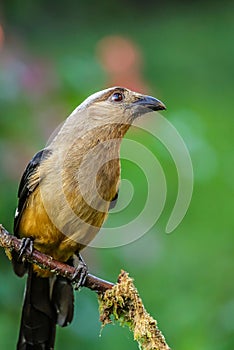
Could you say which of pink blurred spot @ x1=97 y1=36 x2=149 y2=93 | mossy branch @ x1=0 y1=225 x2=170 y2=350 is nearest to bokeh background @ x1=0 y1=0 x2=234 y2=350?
pink blurred spot @ x1=97 y1=36 x2=149 y2=93

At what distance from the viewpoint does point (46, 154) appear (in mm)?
3023

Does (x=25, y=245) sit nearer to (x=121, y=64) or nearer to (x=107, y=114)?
(x=107, y=114)

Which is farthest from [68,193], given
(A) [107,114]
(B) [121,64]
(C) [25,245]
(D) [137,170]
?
(D) [137,170]

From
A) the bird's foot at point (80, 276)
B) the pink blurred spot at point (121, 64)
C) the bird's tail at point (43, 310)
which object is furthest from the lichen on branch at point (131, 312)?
the pink blurred spot at point (121, 64)

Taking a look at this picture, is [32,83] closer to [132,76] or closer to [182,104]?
A: [132,76]

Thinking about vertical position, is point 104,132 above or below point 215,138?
below

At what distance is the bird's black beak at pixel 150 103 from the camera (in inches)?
120

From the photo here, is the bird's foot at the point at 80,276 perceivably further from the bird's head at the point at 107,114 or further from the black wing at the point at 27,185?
the bird's head at the point at 107,114

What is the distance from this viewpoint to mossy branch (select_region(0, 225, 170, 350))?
7.42 ft

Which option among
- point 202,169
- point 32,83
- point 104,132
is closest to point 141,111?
point 104,132

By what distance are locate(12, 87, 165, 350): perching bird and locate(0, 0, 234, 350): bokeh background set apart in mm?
289

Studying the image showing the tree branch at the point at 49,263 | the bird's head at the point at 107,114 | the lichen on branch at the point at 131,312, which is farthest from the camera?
the bird's head at the point at 107,114

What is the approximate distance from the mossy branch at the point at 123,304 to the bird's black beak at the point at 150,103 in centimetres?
73

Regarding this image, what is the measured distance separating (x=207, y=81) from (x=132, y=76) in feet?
17.7
